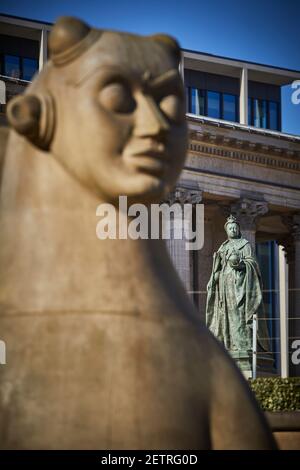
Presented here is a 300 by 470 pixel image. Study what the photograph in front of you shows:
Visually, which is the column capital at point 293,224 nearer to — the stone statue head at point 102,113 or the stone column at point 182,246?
the stone column at point 182,246

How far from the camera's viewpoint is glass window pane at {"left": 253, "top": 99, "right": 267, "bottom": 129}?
228ft

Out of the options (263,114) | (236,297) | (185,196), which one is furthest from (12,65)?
(236,297)

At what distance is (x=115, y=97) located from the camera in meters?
6.49

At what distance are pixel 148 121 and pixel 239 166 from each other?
51.5m

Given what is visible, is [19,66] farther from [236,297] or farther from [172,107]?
[172,107]

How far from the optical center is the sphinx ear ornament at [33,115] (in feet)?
21.5

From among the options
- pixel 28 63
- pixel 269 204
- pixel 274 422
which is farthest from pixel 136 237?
pixel 28 63

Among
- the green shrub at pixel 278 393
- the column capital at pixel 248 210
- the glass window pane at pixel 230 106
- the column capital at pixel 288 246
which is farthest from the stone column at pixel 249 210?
the green shrub at pixel 278 393

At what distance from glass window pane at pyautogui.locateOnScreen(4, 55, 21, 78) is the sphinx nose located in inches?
2169

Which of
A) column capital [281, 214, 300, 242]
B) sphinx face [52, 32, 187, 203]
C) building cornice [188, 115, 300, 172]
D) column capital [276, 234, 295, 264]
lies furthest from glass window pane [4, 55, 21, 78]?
sphinx face [52, 32, 187, 203]

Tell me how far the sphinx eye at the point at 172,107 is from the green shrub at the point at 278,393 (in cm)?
1262

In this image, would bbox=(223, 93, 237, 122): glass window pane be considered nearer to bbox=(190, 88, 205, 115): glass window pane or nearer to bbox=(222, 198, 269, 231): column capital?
bbox=(190, 88, 205, 115): glass window pane
